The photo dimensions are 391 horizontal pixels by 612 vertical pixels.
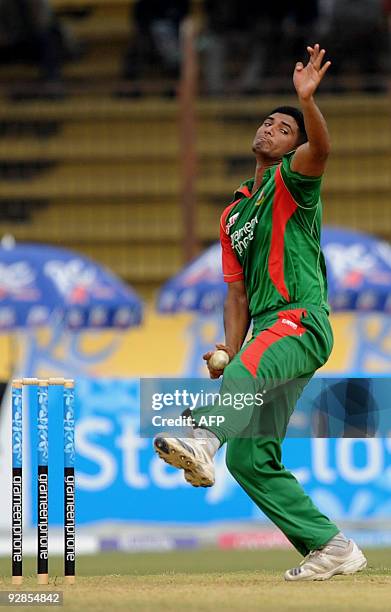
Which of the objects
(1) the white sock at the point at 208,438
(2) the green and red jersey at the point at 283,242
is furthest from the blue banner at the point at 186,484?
(1) the white sock at the point at 208,438

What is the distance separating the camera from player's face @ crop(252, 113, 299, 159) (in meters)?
6.21

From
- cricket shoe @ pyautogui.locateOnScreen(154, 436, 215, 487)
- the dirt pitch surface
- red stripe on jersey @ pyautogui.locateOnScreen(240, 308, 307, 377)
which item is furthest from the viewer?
red stripe on jersey @ pyautogui.locateOnScreen(240, 308, 307, 377)

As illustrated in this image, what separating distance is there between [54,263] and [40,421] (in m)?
7.75

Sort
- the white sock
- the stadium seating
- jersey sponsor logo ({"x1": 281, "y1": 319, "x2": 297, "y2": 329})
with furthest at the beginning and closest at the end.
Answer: the stadium seating, jersey sponsor logo ({"x1": 281, "y1": 319, "x2": 297, "y2": 329}), the white sock

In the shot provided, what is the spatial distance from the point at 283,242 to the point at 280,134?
479 mm

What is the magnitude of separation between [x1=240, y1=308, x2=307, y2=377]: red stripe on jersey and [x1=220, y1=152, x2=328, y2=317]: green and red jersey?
2.4 inches

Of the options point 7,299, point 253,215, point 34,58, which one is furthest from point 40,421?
point 34,58

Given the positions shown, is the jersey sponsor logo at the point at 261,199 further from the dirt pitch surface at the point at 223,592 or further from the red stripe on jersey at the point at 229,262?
the dirt pitch surface at the point at 223,592

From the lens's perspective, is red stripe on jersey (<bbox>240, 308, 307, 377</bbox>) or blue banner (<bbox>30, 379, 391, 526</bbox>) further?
blue banner (<bbox>30, 379, 391, 526</bbox>)

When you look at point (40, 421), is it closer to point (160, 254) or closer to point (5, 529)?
point (5, 529)

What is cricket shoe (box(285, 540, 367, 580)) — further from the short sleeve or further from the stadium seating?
the stadium seating

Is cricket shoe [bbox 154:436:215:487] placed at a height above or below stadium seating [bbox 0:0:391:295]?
below

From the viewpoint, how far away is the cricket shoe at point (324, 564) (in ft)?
20.0

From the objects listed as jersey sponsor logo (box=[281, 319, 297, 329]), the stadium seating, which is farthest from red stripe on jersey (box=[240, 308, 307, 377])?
the stadium seating
